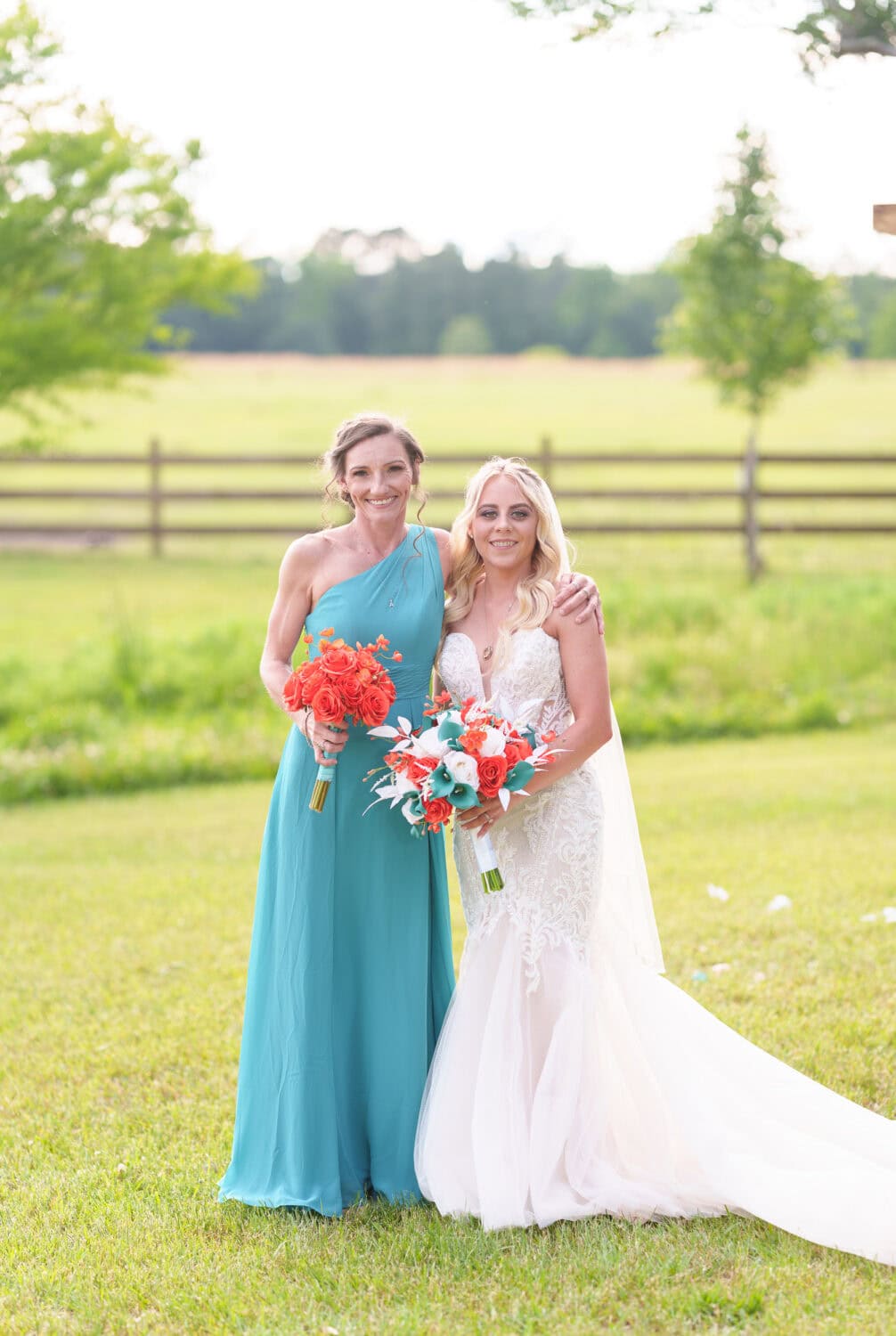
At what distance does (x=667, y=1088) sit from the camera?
4.67 m

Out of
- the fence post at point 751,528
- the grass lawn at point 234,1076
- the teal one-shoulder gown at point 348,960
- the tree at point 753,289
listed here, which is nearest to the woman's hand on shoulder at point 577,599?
the teal one-shoulder gown at point 348,960

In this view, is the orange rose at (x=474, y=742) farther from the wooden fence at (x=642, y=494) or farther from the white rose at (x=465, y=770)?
the wooden fence at (x=642, y=494)

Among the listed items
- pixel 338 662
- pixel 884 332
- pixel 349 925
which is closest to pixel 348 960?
pixel 349 925

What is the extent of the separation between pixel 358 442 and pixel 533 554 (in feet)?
2.20

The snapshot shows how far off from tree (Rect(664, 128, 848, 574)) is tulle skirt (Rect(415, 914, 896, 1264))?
797 inches

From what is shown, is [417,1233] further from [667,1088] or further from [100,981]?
[100,981]

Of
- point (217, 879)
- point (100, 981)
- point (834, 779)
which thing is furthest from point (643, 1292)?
point (834, 779)

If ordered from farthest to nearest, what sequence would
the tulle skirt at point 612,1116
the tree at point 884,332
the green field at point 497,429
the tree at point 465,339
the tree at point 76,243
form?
the tree at point 465,339, the tree at point 884,332, the green field at point 497,429, the tree at point 76,243, the tulle skirt at point 612,1116

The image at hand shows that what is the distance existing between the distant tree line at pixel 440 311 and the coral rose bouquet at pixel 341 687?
59.6 metres

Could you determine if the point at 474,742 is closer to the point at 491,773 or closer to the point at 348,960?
the point at 491,773

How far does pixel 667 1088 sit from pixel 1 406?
35.6 ft

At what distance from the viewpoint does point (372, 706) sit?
14.1 feet

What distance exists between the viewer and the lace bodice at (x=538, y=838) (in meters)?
4.66

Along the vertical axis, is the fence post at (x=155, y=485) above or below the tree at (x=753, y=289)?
below
